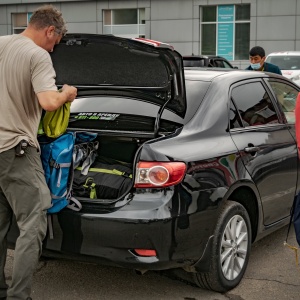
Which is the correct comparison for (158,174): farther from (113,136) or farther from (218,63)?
(218,63)

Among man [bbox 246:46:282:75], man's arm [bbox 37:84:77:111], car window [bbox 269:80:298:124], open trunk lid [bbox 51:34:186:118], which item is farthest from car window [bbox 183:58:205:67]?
man's arm [bbox 37:84:77:111]

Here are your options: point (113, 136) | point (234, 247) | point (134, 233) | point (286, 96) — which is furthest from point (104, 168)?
point (286, 96)

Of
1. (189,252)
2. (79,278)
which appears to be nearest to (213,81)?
(189,252)

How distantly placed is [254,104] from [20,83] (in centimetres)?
208

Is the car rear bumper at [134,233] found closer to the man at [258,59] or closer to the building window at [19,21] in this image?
the man at [258,59]

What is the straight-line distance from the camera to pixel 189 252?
11.5 feet

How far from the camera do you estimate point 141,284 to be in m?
4.10

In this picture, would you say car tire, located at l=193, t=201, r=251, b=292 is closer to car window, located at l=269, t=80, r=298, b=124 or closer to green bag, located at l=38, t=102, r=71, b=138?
green bag, located at l=38, t=102, r=71, b=138

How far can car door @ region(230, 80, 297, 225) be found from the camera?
416 cm

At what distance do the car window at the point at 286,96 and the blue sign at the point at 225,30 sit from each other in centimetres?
2108

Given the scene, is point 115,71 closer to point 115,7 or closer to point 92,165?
point 92,165

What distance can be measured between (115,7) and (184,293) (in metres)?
24.9

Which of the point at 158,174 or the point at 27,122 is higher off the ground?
the point at 27,122

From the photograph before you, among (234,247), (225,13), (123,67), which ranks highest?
(225,13)
